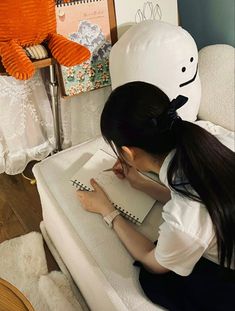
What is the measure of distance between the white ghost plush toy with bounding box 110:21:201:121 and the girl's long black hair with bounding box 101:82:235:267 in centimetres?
43

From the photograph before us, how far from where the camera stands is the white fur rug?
1.20 metres

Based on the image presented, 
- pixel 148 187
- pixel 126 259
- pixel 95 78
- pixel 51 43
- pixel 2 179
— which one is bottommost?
pixel 2 179

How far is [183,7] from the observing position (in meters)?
1.68

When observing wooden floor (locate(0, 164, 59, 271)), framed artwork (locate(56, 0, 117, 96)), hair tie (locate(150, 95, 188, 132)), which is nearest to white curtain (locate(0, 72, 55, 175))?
wooden floor (locate(0, 164, 59, 271))

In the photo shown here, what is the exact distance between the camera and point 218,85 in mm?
1314

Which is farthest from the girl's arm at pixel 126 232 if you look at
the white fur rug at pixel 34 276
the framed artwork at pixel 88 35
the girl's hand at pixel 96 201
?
the framed artwork at pixel 88 35

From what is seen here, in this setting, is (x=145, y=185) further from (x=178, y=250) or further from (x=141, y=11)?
(x=141, y=11)

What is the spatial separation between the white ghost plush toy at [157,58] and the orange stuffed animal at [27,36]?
0.14m

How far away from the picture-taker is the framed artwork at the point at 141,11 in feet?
4.60

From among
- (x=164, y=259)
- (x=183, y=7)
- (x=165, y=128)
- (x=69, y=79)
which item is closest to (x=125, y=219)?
(x=164, y=259)

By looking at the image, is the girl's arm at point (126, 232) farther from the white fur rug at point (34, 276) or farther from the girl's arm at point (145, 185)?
the white fur rug at point (34, 276)

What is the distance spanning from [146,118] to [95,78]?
0.74 meters

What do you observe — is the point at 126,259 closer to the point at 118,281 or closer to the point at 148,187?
the point at 118,281

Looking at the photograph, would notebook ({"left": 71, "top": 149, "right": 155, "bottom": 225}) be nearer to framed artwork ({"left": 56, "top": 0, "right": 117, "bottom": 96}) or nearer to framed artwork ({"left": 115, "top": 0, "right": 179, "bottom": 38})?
framed artwork ({"left": 56, "top": 0, "right": 117, "bottom": 96})
